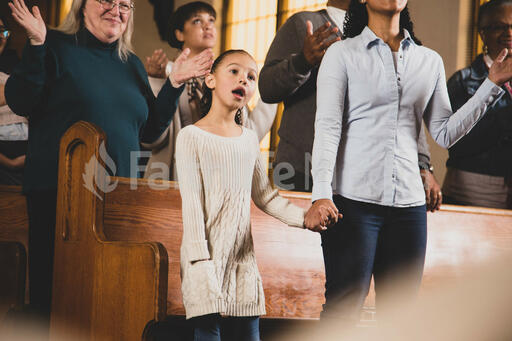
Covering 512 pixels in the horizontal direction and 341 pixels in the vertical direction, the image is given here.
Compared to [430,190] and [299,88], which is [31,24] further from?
[430,190]

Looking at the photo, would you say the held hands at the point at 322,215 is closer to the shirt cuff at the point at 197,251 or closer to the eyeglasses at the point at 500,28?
the shirt cuff at the point at 197,251

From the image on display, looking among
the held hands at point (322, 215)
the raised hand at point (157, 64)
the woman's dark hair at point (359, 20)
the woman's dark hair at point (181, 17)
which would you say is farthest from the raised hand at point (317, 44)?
the woman's dark hair at point (181, 17)

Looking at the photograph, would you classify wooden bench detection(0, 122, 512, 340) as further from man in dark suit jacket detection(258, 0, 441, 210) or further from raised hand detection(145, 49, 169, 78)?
raised hand detection(145, 49, 169, 78)

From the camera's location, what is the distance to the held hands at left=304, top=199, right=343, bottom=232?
1.44m

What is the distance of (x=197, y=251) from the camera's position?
142cm

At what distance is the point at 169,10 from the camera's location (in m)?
5.22

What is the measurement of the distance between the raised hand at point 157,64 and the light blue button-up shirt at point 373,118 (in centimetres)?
141

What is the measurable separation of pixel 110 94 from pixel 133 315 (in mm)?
736

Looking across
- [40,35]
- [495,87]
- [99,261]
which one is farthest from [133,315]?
[495,87]

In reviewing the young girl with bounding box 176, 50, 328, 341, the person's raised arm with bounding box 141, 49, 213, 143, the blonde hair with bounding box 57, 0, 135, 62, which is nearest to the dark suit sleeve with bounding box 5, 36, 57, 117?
the blonde hair with bounding box 57, 0, 135, 62

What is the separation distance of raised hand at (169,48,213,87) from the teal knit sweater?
0.23ft

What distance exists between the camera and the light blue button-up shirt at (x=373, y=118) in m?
1.53

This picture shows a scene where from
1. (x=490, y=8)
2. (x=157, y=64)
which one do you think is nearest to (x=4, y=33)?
(x=157, y=64)

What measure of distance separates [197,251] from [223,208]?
0.43 ft
